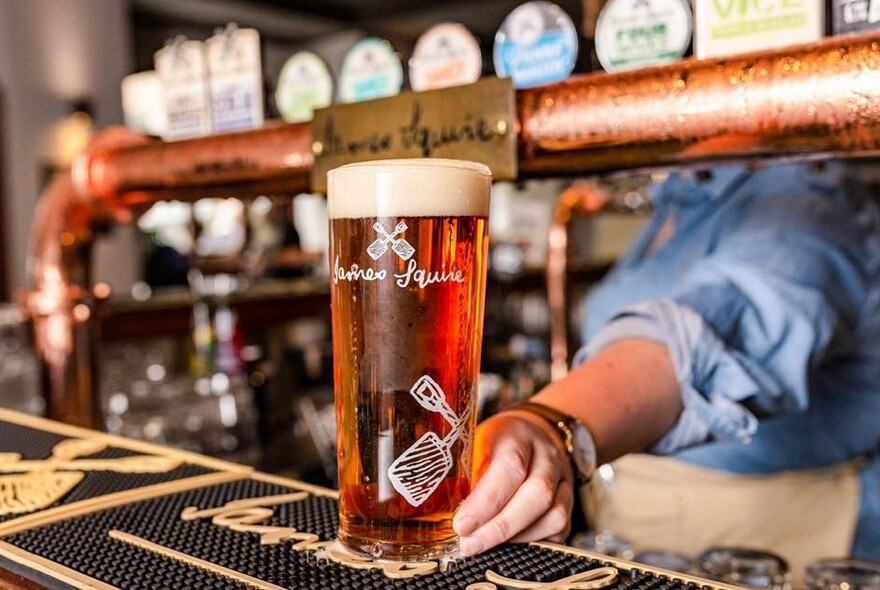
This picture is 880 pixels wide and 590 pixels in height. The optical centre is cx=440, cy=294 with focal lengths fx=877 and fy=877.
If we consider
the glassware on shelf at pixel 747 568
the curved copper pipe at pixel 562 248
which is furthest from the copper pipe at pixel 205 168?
the curved copper pipe at pixel 562 248

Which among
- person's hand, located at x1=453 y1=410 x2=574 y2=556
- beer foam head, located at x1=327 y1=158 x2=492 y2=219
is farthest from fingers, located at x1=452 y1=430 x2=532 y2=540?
beer foam head, located at x1=327 y1=158 x2=492 y2=219

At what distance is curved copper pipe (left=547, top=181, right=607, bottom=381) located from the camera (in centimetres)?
270

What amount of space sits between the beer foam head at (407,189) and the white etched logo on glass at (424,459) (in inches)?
5.2

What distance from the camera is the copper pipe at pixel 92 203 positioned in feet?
4.15

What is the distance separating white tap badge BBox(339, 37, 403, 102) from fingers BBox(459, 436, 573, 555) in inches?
25.5

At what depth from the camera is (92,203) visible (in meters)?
1.54

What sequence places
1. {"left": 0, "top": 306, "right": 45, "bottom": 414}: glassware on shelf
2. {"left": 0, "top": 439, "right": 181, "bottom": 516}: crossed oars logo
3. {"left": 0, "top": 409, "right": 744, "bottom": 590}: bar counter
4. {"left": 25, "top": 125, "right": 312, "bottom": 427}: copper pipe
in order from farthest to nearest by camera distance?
{"left": 0, "top": 306, "right": 45, "bottom": 414}: glassware on shelf → {"left": 25, "top": 125, "right": 312, "bottom": 427}: copper pipe → {"left": 0, "top": 439, "right": 181, "bottom": 516}: crossed oars logo → {"left": 0, "top": 409, "right": 744, "bottom": 590}: bar counter

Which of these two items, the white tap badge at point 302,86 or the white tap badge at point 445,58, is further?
the white tap badge at point 302,86

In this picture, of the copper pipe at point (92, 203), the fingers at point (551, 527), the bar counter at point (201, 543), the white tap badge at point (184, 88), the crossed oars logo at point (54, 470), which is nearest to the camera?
the bar counter at point (201, 543)

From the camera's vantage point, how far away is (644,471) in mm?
1670

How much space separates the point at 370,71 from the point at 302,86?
7.0 inches

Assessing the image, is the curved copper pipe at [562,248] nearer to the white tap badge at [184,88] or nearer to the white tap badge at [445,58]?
the white tap badge at [184,88]

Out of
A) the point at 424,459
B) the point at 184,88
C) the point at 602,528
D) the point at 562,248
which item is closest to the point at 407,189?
the point at 424,459

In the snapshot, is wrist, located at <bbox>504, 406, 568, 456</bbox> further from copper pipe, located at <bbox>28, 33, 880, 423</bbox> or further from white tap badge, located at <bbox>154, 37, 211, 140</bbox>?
white tap badge, located at <bbox>154, 37, 211, 140</bbox>
